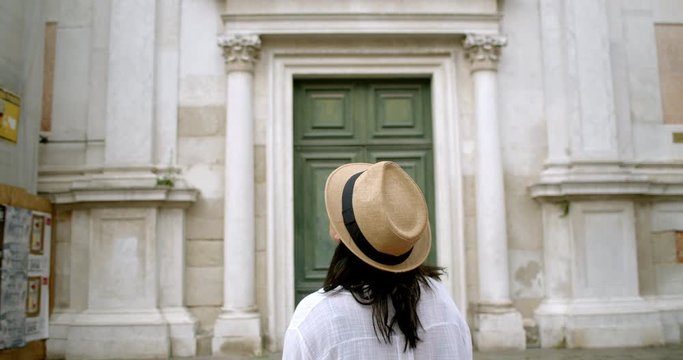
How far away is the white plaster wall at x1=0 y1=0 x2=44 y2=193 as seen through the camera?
21.9 ft

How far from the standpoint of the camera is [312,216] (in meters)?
7.89

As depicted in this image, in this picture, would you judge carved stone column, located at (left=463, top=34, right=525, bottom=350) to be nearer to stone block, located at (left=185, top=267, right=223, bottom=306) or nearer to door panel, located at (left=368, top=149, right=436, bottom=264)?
door panel, located at (left=368, top=149, right=436, bottom=264)

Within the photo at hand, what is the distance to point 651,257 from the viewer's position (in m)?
7.77

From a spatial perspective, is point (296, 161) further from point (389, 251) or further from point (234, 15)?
point (389, 251)

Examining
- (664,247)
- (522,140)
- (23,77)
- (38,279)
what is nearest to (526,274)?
(522,140)

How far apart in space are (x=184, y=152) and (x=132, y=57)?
129 centimetres

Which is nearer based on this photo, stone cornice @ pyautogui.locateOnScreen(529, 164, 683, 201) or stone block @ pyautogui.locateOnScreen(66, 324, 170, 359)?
stone block @ pyautogui.locateOnScreen(66, 324, 170, 359)

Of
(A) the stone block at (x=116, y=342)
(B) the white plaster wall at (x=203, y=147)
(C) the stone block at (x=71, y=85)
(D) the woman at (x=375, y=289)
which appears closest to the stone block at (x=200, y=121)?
(B) the white plaster wall at (x=203, y=147)

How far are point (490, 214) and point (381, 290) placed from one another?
19.2 ft

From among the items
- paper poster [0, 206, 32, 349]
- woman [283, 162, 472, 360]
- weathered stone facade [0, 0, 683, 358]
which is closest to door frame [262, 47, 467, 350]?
weathered stone facade [0, 0, 683, 358]

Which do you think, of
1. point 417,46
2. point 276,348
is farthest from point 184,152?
point 417,46

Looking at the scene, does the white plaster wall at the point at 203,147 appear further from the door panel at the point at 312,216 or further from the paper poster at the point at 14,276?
the paper poster at the point at 14,276

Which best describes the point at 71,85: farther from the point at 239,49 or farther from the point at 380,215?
the point at 380,215

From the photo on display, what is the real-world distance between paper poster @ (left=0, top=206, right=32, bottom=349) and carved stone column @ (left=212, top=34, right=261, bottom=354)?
1991mm
